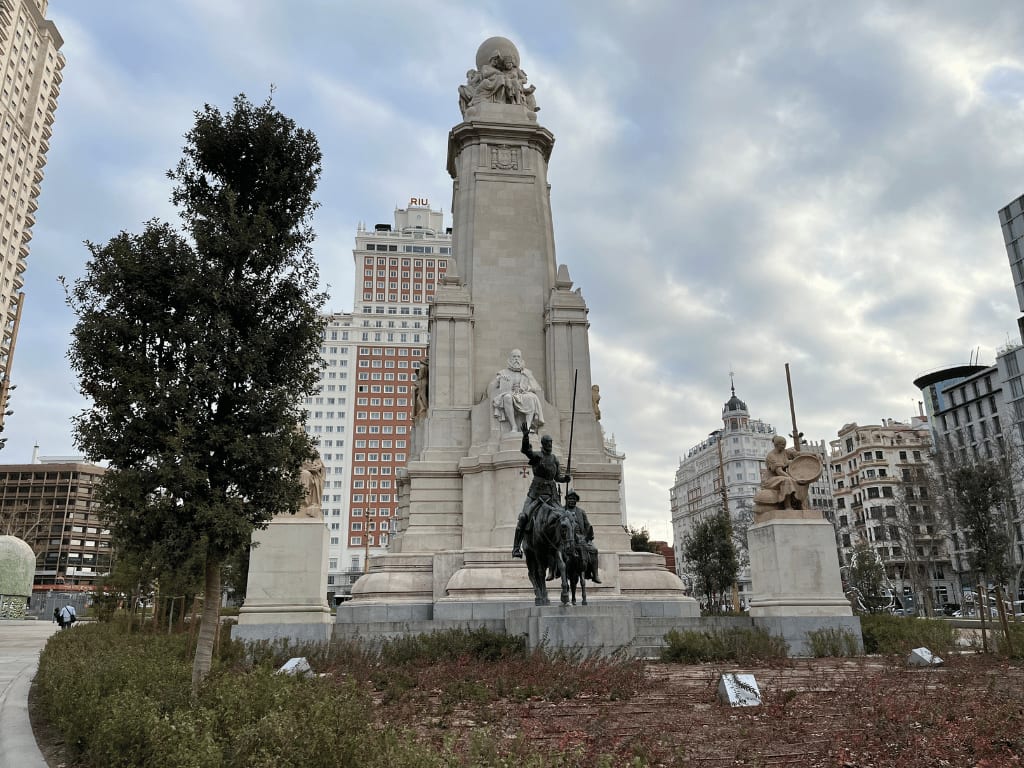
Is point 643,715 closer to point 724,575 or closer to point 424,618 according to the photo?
point 424,618

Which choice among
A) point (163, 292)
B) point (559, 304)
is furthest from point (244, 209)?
point (559, 304)

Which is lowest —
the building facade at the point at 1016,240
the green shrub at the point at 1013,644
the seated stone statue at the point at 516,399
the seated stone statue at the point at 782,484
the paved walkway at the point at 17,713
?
the paved walkway at the point at 17,713

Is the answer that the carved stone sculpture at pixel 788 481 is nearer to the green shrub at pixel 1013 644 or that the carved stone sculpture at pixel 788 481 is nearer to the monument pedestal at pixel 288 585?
the green shrub at pixel 1013 644

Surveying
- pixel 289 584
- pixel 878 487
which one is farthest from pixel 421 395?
pixel 878 487

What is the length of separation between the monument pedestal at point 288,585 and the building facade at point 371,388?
93146mm

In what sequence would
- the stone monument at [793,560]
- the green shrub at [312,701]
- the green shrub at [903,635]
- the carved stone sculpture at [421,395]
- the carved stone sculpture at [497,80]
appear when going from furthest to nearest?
the carved stone sculpture at [497,80] → the carved stone sculpture at [421,395] → the stone monument at [793,560] → the green shrub at [903,635] → the green shrub at [312,701]

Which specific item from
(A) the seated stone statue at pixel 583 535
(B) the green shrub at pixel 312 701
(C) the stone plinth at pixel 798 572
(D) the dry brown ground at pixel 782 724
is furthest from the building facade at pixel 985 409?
(B) the green shrub at pixel 312 701

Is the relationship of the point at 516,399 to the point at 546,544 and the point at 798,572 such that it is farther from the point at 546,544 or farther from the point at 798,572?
the point at 798,572

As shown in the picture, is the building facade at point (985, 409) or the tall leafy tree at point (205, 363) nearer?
the tall leafy tree at point (205, 363)

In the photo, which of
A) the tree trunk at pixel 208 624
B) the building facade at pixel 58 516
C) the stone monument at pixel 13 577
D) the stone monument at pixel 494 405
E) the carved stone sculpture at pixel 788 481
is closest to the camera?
the tree trunk at pixel 208 624

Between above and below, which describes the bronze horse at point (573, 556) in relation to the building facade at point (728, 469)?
below

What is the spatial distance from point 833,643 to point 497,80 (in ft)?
75.2

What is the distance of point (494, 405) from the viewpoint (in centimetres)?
2425

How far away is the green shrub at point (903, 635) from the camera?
17297mm
